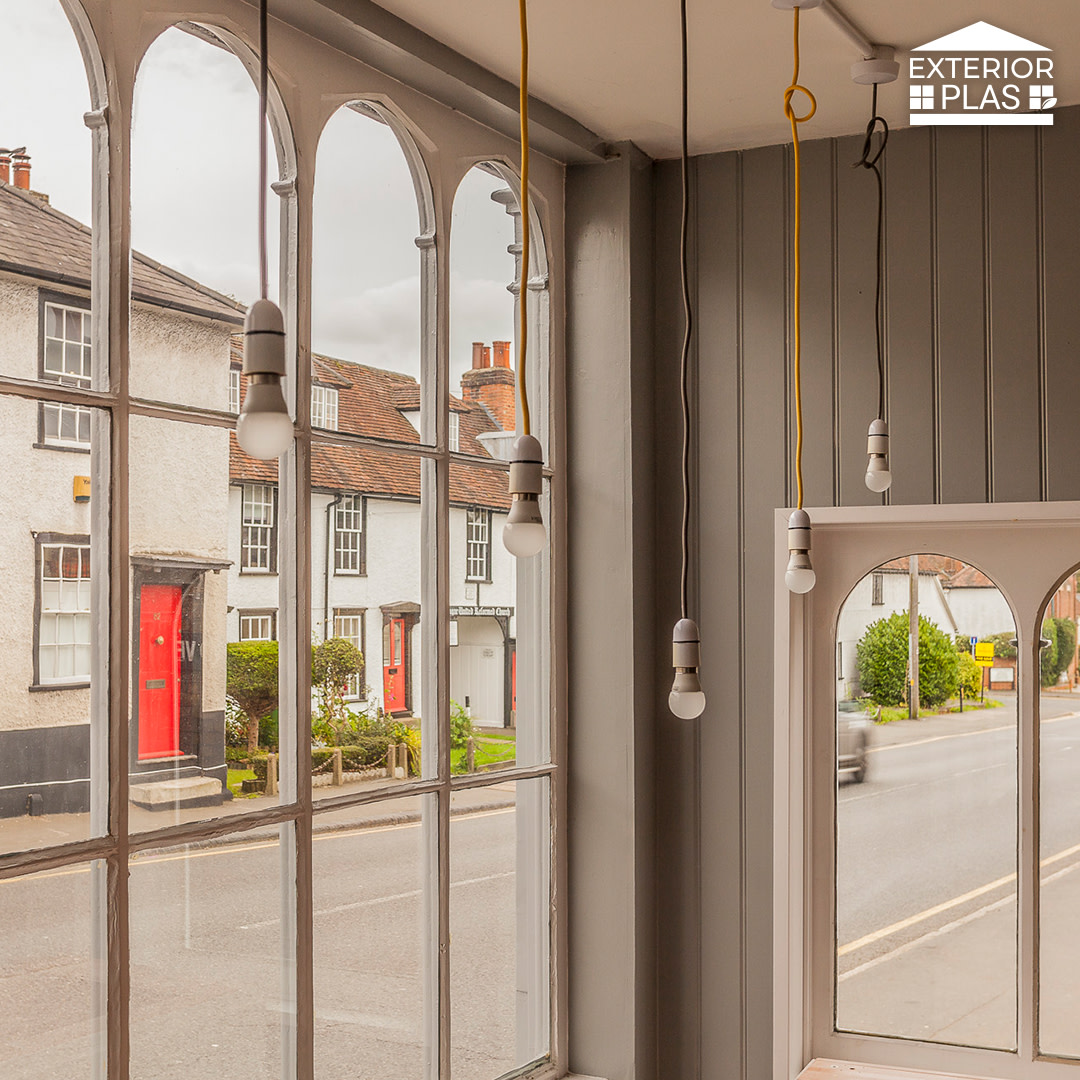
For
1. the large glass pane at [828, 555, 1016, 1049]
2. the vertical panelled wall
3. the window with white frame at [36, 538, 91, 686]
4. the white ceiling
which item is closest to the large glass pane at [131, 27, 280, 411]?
the window with white frame at [36, 538, 91, 686]

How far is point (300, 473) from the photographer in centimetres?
260

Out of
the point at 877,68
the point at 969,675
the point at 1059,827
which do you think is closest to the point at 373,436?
the point at 877,68

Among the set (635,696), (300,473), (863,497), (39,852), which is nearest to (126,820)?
(39,852)

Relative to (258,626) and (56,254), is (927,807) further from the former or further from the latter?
(56,254)

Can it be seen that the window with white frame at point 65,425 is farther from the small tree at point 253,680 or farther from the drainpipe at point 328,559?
the drainpipe at point 328,559

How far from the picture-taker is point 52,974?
2051 mm

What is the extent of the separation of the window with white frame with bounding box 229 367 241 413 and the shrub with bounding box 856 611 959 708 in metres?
1.88

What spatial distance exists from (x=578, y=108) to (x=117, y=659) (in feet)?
6.26

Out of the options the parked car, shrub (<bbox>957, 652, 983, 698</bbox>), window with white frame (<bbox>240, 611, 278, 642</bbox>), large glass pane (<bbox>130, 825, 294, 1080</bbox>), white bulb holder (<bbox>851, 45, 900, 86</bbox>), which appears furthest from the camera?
the parked car

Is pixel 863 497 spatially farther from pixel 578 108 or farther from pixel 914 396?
pixel 578 108

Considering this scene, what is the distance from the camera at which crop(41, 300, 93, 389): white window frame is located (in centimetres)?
209

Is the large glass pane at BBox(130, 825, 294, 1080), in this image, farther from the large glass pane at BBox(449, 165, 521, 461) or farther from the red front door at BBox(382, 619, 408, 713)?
the large glass pane at BBox(449, 165, 521, 461)

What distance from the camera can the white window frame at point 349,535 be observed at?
2740mm

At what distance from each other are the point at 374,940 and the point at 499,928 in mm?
522
